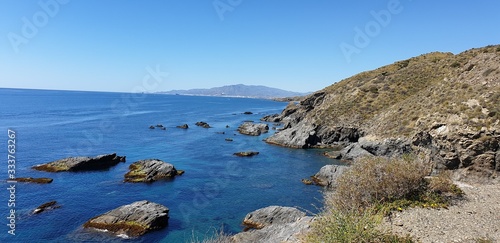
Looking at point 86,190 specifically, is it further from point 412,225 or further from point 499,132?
point 499,132

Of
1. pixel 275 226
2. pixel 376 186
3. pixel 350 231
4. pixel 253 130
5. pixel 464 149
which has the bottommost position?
pixel 253 130

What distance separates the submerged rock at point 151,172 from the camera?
45.7 m

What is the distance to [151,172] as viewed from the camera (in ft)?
153

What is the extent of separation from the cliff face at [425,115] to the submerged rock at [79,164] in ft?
124

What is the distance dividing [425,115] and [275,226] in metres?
32.0

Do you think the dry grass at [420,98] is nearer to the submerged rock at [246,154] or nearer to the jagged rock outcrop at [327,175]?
the jagged rock outcrop at [327,175]

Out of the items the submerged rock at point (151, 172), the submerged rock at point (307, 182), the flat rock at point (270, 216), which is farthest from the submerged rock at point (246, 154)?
the flat rock at point (270, 216)

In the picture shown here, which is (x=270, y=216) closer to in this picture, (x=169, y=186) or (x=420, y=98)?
(x=169, y=186)

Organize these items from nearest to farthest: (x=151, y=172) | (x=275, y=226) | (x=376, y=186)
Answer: (x=376, y=186) → (x=275, y=226) → (x=151, y=172)

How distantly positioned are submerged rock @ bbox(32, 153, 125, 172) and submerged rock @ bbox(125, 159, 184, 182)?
22.7 feet

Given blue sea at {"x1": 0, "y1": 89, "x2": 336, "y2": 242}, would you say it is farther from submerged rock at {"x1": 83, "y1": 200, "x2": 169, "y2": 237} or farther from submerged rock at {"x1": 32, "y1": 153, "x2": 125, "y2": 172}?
submerged rock at {"x1": 32, "y1": 153, "x2": 125, "y2": 172}

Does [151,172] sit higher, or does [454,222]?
[454,222]

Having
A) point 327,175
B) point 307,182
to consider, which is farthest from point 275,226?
point 327,175

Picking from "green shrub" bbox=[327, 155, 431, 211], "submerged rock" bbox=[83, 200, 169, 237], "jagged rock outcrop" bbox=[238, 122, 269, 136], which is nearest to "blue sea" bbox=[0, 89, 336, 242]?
"submerged rock" bbox=[83, 200, 169, 237]
